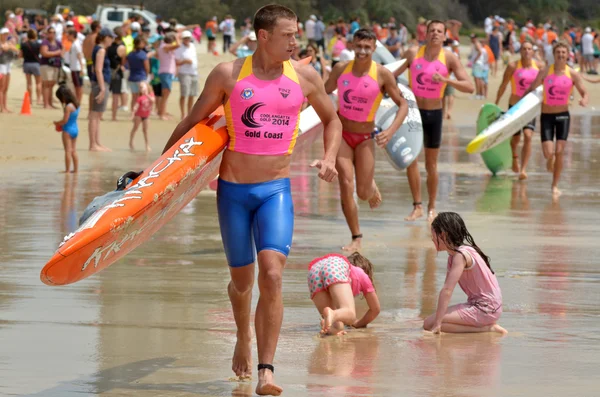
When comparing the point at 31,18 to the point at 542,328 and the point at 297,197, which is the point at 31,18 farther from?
the point at 542,328

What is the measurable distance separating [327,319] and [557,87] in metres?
8.54

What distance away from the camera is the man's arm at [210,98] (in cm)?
600

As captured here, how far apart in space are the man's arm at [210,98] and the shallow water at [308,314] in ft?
4.11

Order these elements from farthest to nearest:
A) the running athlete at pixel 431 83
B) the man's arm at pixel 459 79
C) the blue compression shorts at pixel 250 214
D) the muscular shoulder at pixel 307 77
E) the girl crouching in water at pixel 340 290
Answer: the running athlete at pixel 431 83
the man's arm at pixel 459 79
the girl crouching in water at pixel 340 290
the muscular shoulder at pixel 307 77
the blue compression shorts at pixel 250 214

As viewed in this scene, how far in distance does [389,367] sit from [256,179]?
1.23 m

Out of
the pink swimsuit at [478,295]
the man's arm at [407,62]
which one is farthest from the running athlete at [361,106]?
the pink swimsuit at [478,295]

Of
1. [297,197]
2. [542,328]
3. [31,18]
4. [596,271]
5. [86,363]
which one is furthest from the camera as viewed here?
[31,18]

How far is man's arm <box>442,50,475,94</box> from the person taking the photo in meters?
12.1

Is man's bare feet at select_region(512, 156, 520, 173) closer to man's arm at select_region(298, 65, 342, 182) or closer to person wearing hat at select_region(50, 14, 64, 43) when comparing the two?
man's arm at select_region(298, 65, 342, 182)

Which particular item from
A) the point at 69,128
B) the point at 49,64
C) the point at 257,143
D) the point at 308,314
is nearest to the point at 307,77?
the point at 257,143

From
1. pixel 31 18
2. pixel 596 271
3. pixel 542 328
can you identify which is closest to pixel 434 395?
pixel 542 328

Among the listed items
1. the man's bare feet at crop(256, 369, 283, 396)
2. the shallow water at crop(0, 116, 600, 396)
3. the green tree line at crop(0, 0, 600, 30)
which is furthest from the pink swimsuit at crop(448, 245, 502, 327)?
the green tree line at crop(0, 0, 600, 30)

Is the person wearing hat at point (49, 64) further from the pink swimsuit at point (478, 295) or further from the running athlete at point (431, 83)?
the pink swimsuit at point (478, 295)

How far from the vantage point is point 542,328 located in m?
7.29
